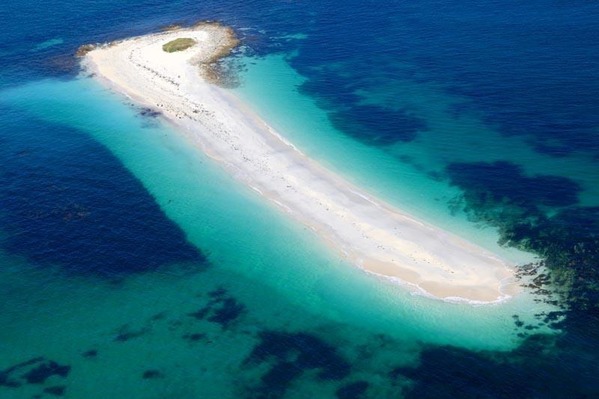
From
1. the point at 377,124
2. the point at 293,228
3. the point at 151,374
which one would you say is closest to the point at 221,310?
the point at 151,374

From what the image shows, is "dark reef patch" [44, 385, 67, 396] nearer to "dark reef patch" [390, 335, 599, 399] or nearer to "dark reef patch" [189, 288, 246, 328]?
"dark reef patch" [189, 288, 246, 328]

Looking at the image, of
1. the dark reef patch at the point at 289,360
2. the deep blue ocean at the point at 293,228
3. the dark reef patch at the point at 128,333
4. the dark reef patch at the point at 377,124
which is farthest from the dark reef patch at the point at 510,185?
the dark reef patch at the point at 128,333

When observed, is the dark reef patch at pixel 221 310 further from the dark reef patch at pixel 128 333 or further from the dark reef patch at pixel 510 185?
the dark reef patch at pixel 510 185

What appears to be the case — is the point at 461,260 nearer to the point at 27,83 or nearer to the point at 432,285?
the point at 432,285

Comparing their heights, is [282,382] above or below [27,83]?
below

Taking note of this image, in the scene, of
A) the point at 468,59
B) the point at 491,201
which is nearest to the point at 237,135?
the point at 491,201

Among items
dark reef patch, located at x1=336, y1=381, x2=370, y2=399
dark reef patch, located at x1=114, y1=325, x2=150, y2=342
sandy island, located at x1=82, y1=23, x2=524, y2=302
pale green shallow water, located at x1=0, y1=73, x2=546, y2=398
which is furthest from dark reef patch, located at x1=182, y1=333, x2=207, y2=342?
sandy island, located at x1=82, y1=23, x2=524, y2=302
